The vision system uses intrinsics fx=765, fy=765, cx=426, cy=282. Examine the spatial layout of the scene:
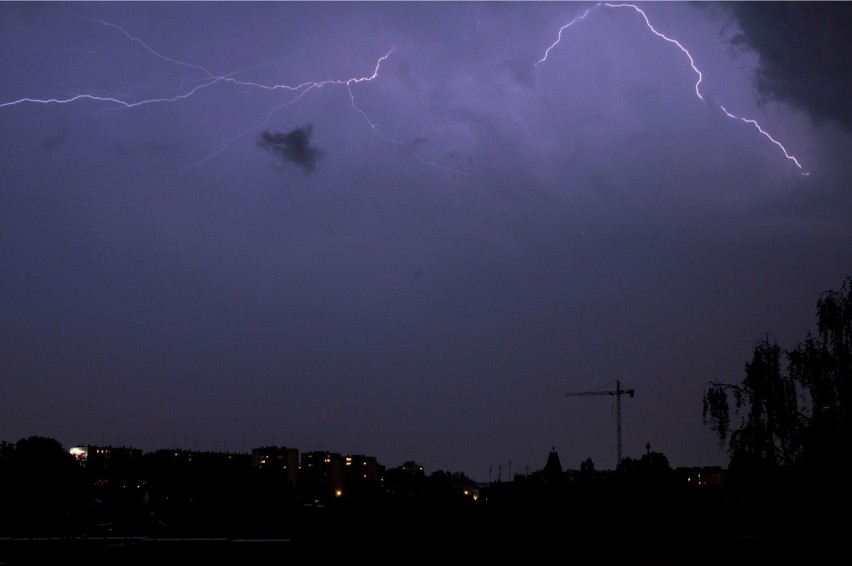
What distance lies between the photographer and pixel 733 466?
24.5 m

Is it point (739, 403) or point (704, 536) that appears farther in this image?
point (739, 403)

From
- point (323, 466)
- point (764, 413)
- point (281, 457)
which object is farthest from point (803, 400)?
point (323, 466)

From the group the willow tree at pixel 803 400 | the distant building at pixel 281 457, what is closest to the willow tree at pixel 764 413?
the willow tree at pixel 803 400

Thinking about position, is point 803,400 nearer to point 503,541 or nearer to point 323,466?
point 503,541

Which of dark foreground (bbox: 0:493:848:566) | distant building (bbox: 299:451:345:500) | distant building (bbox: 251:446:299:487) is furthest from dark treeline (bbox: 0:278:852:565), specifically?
distant building (bbox: 299:451:345:500)

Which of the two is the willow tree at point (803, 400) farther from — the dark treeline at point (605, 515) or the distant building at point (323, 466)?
the distant building at point (323, 466)

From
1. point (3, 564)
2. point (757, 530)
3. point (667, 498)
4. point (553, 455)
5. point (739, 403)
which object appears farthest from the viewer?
point (553, 455)

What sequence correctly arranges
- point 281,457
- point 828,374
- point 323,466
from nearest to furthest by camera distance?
point 828,374
point 281,457
point 323,466

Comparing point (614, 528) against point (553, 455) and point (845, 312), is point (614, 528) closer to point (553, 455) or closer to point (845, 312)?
point (845, 312)

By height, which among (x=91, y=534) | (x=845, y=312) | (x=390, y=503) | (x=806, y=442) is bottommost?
(x=91, y=534)

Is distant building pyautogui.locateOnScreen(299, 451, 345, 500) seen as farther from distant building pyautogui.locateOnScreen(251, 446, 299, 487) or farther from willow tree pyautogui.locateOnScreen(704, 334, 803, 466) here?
willow tree pyautogui.locateOnScreen(704, 334, 803, 466)

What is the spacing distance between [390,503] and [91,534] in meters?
8.56

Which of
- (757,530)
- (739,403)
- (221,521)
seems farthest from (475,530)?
(739,403)

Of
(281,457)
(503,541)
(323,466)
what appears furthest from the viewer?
(323,466)
